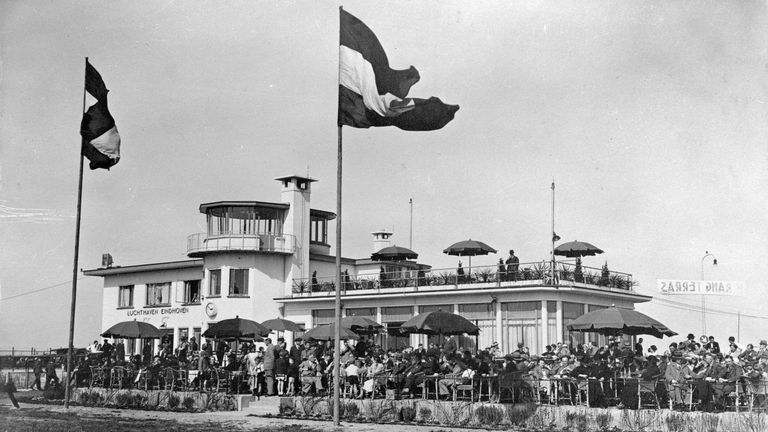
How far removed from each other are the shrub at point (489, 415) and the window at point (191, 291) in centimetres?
3001

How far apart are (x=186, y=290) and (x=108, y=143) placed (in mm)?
25202

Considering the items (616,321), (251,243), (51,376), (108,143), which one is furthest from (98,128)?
(251,243)

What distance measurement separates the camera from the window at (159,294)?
4891cm

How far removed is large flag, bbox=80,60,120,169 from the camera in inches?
907

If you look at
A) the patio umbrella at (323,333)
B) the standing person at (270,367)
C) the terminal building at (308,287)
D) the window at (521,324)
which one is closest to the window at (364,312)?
the terminal building at (308,287)

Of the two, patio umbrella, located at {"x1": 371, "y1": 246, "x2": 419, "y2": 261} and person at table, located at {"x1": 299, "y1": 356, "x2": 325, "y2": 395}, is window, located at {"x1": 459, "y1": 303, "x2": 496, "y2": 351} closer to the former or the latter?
patio umbrella, located at {"x1": 371, "y1": 246, "x2": 419, "y2": 261}

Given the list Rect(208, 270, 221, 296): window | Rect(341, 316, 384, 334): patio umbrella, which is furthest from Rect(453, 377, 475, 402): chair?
Rect(208, 270, 221, 296): window

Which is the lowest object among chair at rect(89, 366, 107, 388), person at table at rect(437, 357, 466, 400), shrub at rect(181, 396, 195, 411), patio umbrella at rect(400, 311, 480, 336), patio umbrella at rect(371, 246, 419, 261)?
shrub at rect(181, 396, 195, 411)

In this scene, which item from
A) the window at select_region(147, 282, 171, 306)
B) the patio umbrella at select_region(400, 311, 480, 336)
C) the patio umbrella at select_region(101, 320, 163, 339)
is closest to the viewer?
the patio umbrella at select_region(400, 311, 480, 336)

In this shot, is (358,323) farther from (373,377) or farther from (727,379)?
(727,379)

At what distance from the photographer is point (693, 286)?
39500 mm

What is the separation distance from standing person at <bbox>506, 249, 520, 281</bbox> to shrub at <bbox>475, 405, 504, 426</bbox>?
14746 mm

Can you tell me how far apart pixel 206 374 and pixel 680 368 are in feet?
46.8

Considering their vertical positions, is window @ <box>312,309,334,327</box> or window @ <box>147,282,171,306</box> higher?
window @ <box>147,282,171,306</box>
